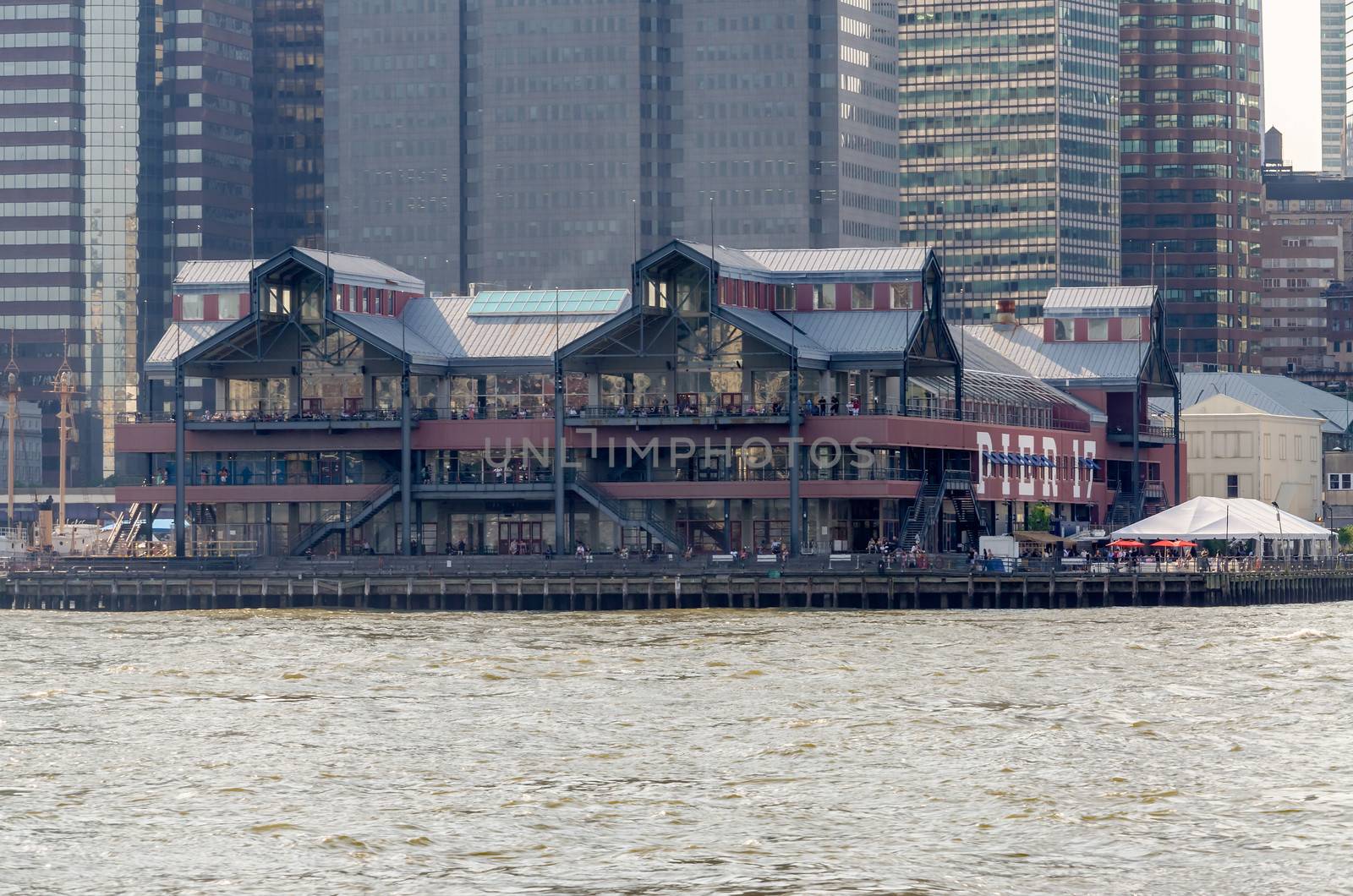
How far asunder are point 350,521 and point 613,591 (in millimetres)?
28698

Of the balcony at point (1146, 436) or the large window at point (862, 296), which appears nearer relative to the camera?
the large window at point (862, 296)

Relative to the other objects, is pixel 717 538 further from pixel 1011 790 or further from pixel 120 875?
pixel 120 875

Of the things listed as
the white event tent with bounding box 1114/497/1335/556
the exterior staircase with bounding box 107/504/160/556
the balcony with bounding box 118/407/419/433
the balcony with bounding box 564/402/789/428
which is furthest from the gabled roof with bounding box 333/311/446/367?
the white event tent with bounding box 1114/497/1335/556

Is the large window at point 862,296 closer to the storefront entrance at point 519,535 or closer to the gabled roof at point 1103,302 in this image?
the storefront entrance at point 519,535

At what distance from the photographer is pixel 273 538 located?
6240 inches

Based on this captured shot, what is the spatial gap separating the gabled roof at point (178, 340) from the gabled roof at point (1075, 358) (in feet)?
170

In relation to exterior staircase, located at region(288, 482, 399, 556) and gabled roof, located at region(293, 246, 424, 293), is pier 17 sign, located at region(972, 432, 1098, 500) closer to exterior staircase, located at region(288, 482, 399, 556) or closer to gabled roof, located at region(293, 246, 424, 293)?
exterior staircase, located at region(288, 482, 399, 556)

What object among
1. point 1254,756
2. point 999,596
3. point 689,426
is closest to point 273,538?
point 689,426

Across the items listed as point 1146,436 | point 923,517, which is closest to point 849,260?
point 923,517

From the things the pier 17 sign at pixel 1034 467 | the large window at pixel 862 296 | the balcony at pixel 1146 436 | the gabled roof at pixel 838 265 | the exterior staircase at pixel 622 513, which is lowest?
the exterior staircase at pixel 622 513

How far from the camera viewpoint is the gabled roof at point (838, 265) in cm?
15825

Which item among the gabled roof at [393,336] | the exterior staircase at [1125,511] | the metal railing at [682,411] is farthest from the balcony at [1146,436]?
the gabled roof at [393,336]

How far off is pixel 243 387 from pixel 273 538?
964 centimetres

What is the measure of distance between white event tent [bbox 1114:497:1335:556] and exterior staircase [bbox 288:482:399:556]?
4317cm
